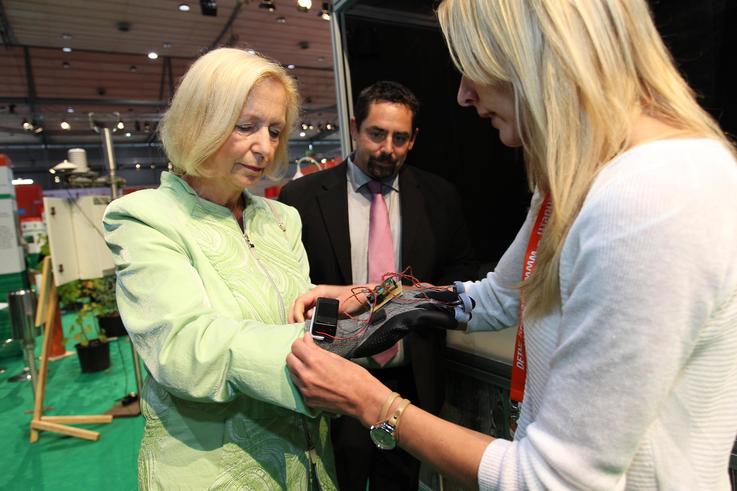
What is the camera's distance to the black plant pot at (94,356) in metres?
5.12

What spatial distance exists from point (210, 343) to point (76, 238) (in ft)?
11.5

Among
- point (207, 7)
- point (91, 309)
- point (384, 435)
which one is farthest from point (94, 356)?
point (384, 435)

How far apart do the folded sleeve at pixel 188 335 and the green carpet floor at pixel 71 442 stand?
8.26ft

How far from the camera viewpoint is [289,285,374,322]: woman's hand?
1.26 m

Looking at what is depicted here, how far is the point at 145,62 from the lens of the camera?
9781mm

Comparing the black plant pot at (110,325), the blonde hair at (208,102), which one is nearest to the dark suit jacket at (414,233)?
the blonde hair at (208,102)

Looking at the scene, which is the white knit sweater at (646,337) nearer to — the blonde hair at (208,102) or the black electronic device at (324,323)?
the black electronic device at (324,323)

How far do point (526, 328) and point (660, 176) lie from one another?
13.5 inches

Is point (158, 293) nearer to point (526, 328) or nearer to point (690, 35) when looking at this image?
point (526, 328)

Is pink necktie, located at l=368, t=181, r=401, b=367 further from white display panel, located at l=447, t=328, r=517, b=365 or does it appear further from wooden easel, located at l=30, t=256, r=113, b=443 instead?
wooden easel, located at l=30, t=256, r=113, b=443

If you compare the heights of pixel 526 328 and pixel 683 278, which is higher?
pixel 683 278

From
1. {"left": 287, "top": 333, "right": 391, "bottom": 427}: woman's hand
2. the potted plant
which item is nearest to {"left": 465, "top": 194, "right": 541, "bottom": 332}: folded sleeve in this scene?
{"left": 287, "top": 333, "right": 391, "bottom": 427}: woman's hand

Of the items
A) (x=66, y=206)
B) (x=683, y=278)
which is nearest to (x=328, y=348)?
(x=683, y=278)

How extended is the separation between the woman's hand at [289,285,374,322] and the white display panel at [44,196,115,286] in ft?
10.2
